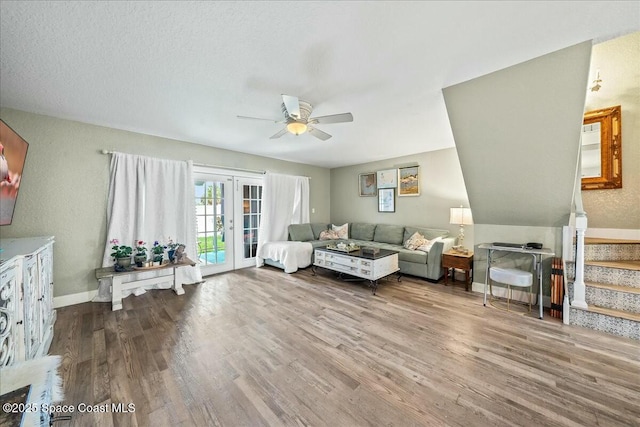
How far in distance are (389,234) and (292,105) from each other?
12.3 feet

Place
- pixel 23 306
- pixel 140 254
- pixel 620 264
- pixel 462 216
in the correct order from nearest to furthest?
pixel 23 306 < pixel 620 264 < pixel 140 254 < pixel 462 216

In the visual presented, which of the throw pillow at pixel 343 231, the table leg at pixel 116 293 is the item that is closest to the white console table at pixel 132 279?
the table leg at pixel 116 293

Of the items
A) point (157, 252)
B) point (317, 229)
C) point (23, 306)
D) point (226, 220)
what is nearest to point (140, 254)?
point (157, 252)

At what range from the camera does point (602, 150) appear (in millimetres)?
3113

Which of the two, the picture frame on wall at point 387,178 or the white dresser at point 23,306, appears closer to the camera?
the white dresser at point 23,306

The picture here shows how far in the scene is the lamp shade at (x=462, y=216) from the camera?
12.5 ft

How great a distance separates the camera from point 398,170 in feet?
17.1

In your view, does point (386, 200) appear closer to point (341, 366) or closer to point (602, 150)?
point (602, 150)

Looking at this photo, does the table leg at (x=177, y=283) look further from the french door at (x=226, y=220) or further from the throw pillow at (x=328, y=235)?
the throw pillow at (x=328, y=235)

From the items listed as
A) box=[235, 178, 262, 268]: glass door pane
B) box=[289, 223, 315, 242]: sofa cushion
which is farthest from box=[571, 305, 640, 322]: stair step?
box=[235, 178, 262, 268]: glass door pane

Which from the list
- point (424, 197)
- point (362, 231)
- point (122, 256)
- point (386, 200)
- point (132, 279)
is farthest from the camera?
point (362, 231)

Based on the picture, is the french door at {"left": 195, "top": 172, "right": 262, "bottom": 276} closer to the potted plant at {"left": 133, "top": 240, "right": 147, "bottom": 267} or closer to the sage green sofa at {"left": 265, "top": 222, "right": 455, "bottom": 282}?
the sage green sofa at {"left": 265, "top": 222, "right": 455, "bottom": 282}

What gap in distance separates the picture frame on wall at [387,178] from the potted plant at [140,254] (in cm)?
476

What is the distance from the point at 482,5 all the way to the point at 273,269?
15.3 feet
